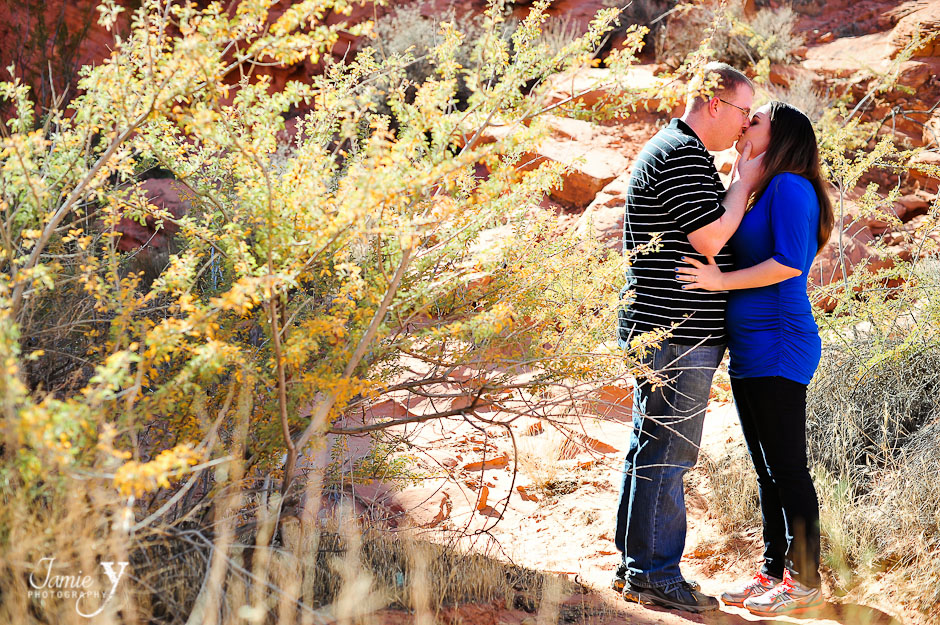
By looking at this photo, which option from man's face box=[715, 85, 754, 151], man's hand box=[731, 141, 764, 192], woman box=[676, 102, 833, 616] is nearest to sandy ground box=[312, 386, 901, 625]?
woman box=[676, 102, 833, 616]

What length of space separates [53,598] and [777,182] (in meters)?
2.76

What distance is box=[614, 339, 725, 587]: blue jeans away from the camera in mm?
2746

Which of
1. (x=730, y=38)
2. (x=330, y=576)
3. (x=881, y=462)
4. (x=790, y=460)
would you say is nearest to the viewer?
(x=330, y=576)

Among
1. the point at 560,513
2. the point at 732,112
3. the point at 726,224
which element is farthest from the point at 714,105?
the point at 560,513

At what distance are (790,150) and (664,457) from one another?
4.38 feet

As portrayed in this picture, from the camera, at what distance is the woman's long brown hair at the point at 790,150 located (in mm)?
2771

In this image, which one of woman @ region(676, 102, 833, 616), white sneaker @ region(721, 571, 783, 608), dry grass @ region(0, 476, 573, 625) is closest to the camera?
dry grass @ region(0, 476, 573, 625)

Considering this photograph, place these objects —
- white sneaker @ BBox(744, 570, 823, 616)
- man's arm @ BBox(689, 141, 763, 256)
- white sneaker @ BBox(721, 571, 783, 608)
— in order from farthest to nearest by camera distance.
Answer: white sneaker @ BBox(721, 571, 783, 608) < white sneaker @ BBox(744, 570, 823, 616) < man's arm @ BBox(689, 141, 763, 256)

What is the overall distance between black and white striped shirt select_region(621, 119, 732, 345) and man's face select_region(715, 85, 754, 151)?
0.43 ft

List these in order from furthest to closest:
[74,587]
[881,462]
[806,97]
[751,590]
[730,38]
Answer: [730,38], [806,97], [881,462], [751,590], [74,587]

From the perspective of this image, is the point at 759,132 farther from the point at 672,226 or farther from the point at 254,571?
the point at 254,571

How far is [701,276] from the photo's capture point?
2666 mm

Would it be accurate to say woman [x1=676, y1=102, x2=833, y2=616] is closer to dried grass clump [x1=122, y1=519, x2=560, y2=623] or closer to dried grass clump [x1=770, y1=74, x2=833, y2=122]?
dried grass clump [x1=122, y1=519, x2=560, y2=623]

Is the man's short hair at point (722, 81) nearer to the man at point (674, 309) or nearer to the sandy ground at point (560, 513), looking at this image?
the man at point (674, 309)
